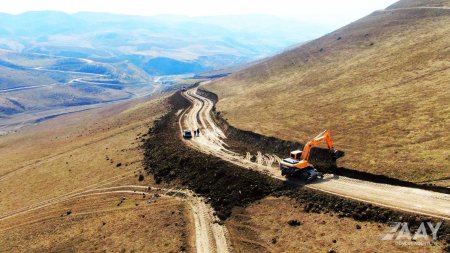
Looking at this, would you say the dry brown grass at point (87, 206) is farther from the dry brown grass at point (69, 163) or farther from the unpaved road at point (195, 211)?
the unpaved road at point (195, 211)

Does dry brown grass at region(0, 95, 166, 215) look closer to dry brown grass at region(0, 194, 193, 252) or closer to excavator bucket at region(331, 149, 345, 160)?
dry brown grass at region(0, 194, 193, 252)

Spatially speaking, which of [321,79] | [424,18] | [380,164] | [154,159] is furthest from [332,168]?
[424,18]

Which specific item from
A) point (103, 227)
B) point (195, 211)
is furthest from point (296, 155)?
point (103, 227)

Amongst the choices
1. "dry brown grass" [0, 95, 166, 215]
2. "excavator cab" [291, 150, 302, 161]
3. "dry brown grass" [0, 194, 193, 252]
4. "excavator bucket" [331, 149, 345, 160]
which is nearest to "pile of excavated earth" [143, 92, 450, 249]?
"excavator bucket" [331, 149, 345, 160]

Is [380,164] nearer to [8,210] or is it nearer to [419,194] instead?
[419,194]

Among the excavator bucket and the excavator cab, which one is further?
the excavator bucket

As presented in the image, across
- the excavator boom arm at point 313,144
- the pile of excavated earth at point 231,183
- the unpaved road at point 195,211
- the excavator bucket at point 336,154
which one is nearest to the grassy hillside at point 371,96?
the excavator bucket at point 336,154
